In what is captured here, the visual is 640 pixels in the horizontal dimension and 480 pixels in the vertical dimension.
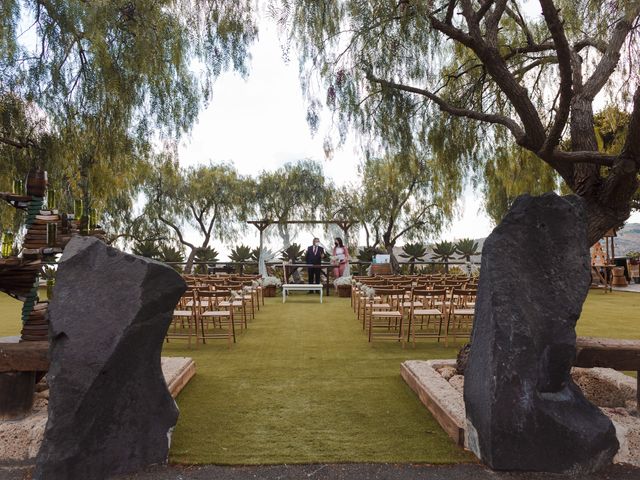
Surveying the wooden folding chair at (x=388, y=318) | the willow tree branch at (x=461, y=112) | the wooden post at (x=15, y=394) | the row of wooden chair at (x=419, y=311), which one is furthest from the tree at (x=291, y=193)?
the wooden post at (x=15, y=394)

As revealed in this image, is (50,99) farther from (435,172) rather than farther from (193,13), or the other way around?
(435,172)

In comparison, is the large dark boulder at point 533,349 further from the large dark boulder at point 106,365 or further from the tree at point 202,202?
the tree at point 202,202

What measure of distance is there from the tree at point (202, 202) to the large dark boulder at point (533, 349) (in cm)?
2065

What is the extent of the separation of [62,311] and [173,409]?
2.72 ft

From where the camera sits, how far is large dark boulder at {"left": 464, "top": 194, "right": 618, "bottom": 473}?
2.66m

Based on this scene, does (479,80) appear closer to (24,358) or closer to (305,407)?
(305,407)

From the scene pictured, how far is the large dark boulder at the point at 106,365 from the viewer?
8.23 ft

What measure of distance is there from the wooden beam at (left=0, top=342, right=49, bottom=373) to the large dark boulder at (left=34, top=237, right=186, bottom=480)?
79 cm

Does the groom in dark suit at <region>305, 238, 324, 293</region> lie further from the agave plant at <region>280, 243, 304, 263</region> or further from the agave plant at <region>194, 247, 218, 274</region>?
the agave plant at <region>194, 247, 218, 274</region>

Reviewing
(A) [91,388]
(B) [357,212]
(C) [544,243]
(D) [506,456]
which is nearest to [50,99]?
(A) [91,388]

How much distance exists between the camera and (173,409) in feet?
9.53

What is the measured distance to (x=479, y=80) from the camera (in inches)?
214

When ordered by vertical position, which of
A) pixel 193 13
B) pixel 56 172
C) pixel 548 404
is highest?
pixel 193 13

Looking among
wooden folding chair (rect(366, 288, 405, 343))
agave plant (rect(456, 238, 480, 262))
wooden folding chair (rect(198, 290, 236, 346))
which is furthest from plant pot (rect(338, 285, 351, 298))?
agave plant (rect(456, 238, 480, 262))
